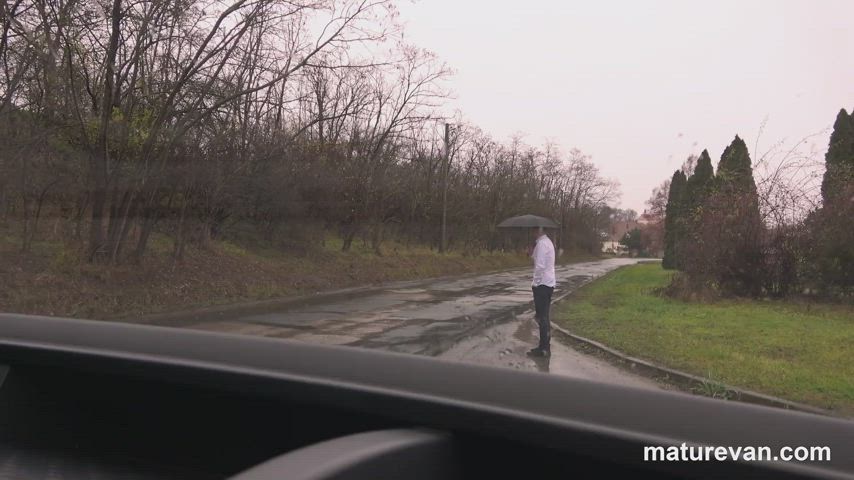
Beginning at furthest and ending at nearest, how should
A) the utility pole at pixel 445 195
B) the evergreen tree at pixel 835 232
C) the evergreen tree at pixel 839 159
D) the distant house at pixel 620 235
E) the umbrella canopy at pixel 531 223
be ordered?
the distant house at pixel 620 235, the utility pole at pixel 445 195, the evergreen tree at pixel 839 159, the evergreen tree at pixel 835 232, the umbrella canopy at pixel 531 223

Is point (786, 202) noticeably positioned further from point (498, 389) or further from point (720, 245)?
point (498, 389)

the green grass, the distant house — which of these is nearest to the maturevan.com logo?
the green grass

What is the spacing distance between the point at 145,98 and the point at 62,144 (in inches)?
78.5

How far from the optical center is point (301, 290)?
18672mm

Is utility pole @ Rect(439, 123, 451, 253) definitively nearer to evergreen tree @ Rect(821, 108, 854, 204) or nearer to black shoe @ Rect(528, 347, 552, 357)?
evergreen tree @ Rect(821, 108, 854, 204)

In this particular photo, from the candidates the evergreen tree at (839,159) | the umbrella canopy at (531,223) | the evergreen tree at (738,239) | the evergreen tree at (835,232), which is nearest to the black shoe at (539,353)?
the umbrella canopy at (531,223)

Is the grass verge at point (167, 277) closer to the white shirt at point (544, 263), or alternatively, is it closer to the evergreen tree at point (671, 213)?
the white shirt at point (544, 263)

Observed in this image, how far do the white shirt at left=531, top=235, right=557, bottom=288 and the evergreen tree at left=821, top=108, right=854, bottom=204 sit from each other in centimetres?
1115

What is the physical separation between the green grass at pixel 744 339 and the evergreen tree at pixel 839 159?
10.3 feet

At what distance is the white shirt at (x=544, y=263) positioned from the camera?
9133 millimetres

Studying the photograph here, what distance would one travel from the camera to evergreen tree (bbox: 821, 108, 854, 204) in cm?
1616

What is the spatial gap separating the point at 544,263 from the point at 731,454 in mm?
7553

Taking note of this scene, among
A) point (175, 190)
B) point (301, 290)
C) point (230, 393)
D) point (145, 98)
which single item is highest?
point (145, 98)

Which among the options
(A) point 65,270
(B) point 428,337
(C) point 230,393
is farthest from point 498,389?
(A) point 65,270
